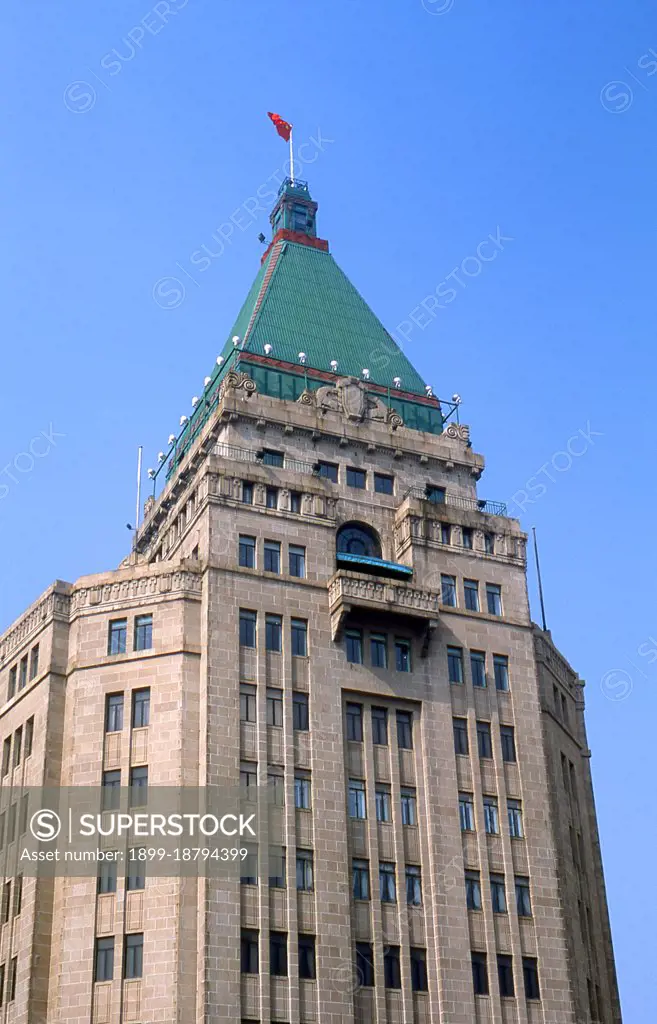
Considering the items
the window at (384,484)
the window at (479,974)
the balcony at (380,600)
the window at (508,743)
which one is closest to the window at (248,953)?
the window at (479,974)

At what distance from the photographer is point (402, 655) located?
245 ft

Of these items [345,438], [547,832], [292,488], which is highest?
[345,438]

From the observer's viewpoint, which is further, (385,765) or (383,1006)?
(385,765)

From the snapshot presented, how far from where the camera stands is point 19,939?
218 feet

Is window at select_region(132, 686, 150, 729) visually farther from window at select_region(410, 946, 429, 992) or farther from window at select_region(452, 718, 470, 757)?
window at select_region(410, 946, 429, 992)

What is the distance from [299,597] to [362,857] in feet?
44.4

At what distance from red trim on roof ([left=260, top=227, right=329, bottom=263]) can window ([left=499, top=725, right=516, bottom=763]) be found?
40.5 metres

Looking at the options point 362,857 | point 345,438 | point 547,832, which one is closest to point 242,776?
point 362,857

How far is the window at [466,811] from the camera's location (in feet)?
Answer: 234

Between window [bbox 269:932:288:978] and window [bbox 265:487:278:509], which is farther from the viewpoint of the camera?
window [bbox 265:487:278:509]

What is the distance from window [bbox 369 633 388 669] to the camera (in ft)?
241

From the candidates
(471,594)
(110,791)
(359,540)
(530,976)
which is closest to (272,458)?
(359,540)

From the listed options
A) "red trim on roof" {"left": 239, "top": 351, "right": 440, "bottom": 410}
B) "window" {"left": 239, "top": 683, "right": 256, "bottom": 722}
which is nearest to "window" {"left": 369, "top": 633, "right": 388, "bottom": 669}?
"window" {"left": 239, "top": 683, "right": 256, "bottom": 722}

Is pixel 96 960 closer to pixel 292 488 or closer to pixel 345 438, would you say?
pixel 292 488
